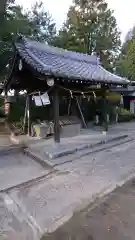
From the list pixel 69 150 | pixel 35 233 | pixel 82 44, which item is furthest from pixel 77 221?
pixel 82 44

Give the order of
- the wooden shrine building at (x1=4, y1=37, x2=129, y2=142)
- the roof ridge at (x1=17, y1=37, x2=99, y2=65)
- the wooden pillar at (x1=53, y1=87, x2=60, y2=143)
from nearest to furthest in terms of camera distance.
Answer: the wooden shrine building at (x1=4, y1=37, x2=129, y2=142)
the wooden pillar at (x1=53, y1=87, x2=60, y2=143)
the roof ridge at (x1=17, y1=37, x2=99, y2=65)

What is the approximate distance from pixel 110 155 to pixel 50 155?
2092 mm

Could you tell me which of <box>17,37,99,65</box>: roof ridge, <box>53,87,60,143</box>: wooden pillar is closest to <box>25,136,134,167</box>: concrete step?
<box>53,87,60,143</box>: wooden pillar

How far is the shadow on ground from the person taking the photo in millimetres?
3230

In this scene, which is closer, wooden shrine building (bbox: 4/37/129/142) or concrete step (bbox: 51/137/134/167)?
concrete step (bbox: 51/137/134/167)

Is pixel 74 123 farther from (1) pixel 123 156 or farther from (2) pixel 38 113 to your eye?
(1) pixel 123 156

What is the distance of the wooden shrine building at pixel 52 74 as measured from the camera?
24.6ft

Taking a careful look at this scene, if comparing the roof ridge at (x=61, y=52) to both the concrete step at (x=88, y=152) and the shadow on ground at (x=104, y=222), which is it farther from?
the shadow on ground at (x=104, y=222)

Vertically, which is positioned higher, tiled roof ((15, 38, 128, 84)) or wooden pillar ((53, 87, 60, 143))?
tiled roof ((15, 38, 128, 84))

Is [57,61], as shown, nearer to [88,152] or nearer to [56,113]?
[56,113]

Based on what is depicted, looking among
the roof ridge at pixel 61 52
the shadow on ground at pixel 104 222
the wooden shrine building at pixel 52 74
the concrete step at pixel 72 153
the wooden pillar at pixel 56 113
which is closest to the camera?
the shadow on ground at pixel 104 222

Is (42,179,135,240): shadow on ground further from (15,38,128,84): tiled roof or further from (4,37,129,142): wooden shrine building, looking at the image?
(15,38,128,84): tiled roof

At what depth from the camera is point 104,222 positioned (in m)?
3.58

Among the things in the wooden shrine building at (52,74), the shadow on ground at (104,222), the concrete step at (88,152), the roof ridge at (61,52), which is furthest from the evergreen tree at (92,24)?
the shadow on ground at (104,222)
